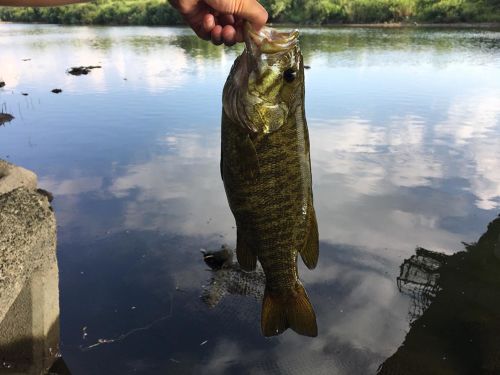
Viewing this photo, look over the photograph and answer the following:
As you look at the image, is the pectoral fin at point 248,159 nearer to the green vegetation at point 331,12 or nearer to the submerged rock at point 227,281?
the submerged rock at point 227,281

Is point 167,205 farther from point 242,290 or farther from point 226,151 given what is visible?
point 226,151

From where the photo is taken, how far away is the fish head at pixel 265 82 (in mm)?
2340

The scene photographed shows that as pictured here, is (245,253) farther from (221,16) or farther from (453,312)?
(453,312)

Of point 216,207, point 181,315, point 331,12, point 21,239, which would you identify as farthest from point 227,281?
point 331,12

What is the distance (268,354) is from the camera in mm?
6578

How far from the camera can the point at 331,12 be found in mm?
74500

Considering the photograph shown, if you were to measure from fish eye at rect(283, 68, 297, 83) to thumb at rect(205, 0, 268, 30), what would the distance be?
0.99 ft

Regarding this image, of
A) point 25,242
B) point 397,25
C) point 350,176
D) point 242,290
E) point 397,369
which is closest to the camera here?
point 25,242

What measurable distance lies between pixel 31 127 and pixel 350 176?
1304 centimetres

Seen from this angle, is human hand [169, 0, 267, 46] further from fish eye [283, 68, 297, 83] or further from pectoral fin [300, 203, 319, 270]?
pectoral fin [300, 203, 319, 270]

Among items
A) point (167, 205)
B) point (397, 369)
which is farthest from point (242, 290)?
point (167, 205)

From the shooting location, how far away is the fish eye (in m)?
2.37

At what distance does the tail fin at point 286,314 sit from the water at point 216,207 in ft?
12.5

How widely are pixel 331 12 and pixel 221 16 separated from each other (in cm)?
7784
